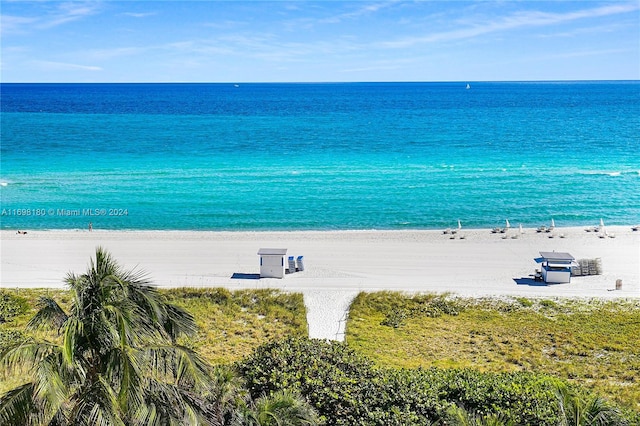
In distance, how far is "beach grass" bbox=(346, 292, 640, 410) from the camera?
57.7 ft

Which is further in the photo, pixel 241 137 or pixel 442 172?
pixel 241 137

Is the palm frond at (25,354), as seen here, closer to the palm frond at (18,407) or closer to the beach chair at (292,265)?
the palm frond at (18,407)

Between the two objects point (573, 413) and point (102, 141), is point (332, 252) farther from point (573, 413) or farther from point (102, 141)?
point (102, 141)

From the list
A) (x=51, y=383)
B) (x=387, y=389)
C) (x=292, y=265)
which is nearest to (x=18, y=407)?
(x=51, y=383)

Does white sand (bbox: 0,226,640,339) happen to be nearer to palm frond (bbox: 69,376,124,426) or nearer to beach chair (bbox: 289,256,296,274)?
beach chair (bbox: 289,256,296,274)

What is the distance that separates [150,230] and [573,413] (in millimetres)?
31615

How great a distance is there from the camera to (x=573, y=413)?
10.9 meters

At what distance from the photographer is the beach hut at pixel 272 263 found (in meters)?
26.8

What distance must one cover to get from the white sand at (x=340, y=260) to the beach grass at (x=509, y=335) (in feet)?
4.38

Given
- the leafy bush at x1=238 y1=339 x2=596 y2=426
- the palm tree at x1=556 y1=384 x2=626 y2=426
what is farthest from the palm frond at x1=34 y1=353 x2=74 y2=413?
the palm tree at x1=556 y1=384 x2=626 y2=426

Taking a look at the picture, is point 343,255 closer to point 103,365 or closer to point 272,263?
point 272,263

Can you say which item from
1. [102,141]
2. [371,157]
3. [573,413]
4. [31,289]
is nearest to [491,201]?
[371,157]

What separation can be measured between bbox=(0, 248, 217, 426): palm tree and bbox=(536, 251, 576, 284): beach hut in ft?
69.3

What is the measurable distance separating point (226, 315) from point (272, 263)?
502cm
